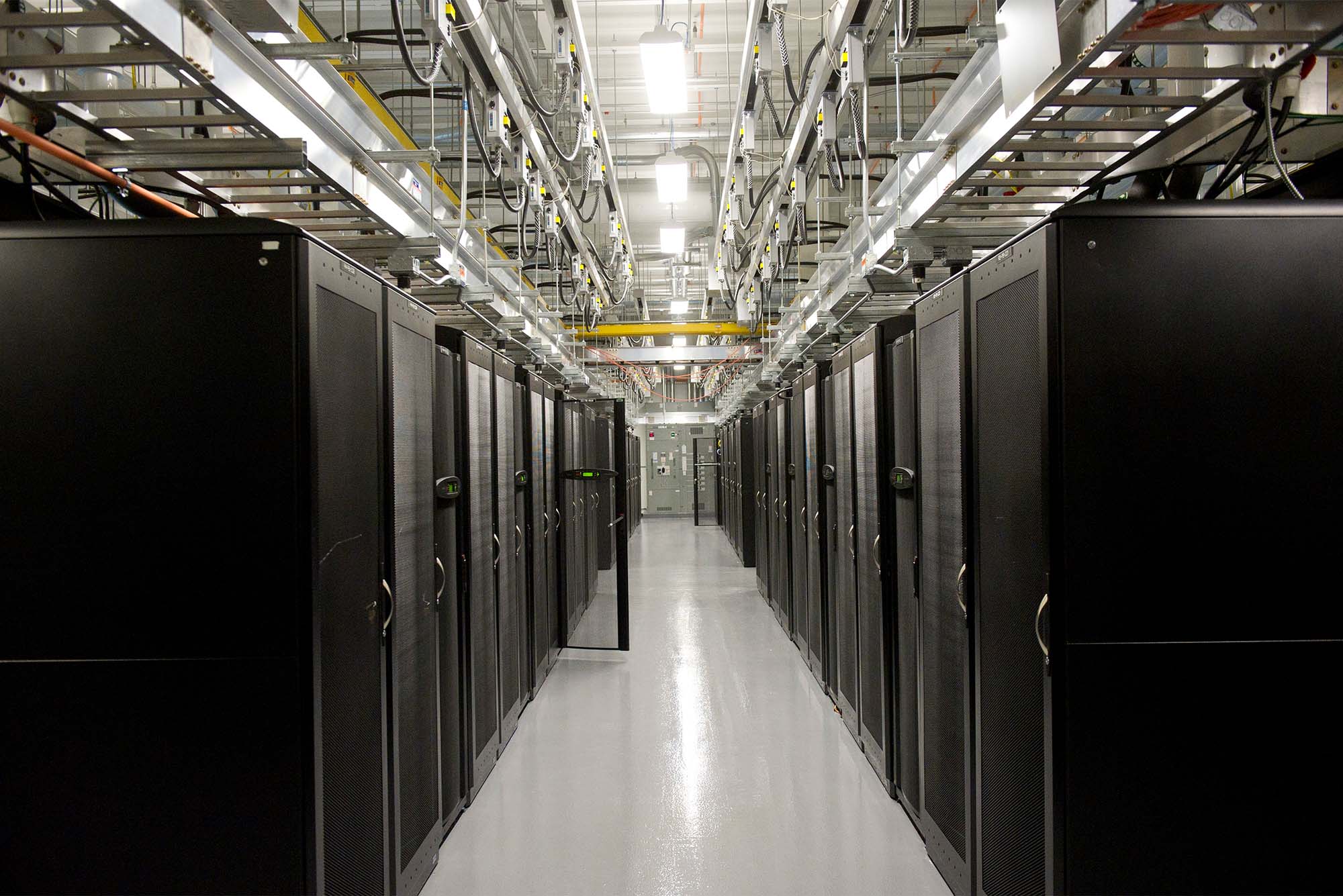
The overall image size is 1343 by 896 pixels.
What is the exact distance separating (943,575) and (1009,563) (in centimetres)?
56

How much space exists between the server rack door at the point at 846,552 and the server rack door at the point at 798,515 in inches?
41.5

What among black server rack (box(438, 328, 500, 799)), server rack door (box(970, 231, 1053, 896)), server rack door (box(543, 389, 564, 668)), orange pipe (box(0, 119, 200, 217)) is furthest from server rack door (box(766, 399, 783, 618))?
orange pipe (box(0, 119, 200, 217))

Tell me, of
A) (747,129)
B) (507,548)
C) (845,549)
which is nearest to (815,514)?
(845,549)

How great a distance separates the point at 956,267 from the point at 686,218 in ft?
19.8

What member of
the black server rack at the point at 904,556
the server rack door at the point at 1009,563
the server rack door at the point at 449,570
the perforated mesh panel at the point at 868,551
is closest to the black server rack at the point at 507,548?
the server rack door at the point at 449,570

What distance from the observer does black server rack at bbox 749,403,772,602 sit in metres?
7.70

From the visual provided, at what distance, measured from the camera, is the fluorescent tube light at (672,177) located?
4.46 meters

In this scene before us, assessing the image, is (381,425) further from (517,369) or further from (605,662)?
(605,662)

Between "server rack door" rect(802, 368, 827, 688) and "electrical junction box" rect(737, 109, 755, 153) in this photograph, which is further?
"server rack door" rect(802, 368, 827, 688)

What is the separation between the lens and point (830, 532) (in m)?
4.45

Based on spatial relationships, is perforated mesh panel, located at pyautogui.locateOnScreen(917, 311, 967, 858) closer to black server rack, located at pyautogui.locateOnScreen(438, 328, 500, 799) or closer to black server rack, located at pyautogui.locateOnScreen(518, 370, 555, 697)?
black server rack, located at pyautogui.locateOnScreen(438, 328, 500, 799)

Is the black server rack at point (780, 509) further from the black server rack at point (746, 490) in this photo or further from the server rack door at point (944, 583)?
the server rack door at point (944, 583)

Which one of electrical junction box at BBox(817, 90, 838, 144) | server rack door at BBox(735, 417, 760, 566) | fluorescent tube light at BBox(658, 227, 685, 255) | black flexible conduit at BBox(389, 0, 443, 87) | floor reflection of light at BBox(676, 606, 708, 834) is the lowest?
floor reflection of light at BBox(676, 606, 708, 834)

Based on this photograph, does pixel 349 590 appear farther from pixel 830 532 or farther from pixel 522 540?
pixel 830 532
